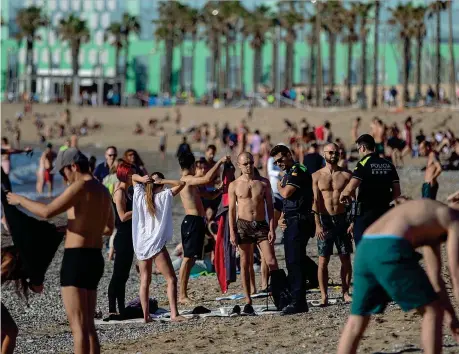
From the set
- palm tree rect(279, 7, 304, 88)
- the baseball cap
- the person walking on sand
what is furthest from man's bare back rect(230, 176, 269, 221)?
palm tree rect(279, 7, 304, 88)

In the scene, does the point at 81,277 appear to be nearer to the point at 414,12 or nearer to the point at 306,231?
the point at 306,231

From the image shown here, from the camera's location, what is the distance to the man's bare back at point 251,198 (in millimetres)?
10328

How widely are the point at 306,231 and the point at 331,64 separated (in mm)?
63498

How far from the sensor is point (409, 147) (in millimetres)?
32594

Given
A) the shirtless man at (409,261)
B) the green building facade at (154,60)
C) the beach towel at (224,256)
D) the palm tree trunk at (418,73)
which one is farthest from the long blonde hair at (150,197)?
the green building facade at (154,60)

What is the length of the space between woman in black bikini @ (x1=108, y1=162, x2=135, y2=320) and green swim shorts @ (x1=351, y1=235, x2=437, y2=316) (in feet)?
14.0

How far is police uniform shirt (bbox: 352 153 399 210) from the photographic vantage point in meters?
9.95

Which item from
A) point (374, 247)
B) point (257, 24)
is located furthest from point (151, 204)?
point (257, 24)

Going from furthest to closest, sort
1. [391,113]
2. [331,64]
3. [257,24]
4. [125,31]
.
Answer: [125,31]
[257,24]
[331,64]
[391,113]

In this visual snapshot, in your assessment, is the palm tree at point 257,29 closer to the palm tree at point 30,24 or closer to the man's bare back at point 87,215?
the palm tree at point 30,24

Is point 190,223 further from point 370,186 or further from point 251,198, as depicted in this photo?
point 370,186

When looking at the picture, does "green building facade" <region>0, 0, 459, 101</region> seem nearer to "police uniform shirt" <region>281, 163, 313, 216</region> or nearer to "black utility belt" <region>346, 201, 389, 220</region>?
"police uniform shirt" <region>281, 163, 313, 216</region>

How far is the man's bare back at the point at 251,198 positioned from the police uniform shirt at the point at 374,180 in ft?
3.08

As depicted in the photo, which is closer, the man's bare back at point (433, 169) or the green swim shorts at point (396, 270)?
the green swim shorts at point (396, 270)
